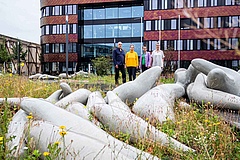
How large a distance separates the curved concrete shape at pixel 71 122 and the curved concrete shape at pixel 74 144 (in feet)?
0.65

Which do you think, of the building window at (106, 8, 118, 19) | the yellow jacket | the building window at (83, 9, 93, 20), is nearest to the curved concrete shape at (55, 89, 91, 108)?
the yellow jacket

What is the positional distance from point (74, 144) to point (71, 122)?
0.64m

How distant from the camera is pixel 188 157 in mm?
2838

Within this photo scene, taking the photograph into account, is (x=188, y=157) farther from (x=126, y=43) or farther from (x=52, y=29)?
(x=52, y=29)

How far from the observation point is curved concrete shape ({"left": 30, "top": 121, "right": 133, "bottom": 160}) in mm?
2521

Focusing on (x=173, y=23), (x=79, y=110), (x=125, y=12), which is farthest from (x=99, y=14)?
(x=79, y=110)

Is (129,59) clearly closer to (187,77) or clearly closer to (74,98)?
(187,77)

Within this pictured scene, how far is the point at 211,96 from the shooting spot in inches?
198

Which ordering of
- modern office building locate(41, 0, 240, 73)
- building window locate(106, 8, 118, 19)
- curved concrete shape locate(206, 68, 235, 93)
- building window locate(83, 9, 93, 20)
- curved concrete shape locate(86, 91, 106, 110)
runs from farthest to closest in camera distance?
building window locate(83, 9, 93, 20), building window locate(106, 8, 118, 19), modern office building locate(41, 0, 240, 73), curved concrete shape locate(206, 68, 235, 93), curved concrete shape locate(86, 91, 106, 110)

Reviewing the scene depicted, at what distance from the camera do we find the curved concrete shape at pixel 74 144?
8.27 feet

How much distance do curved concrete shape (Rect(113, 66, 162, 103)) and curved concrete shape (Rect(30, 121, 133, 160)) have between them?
8.94 feet

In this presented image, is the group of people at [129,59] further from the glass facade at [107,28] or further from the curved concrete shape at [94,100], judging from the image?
the glass facade at [107,28]

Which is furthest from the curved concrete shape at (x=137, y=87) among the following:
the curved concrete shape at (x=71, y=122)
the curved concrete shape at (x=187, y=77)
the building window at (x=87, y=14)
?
the building window at (x=87, y=14)

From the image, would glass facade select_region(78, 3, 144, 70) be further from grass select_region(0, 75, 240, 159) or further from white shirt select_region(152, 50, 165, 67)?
grass select_region(0, 75, 240, 159)
